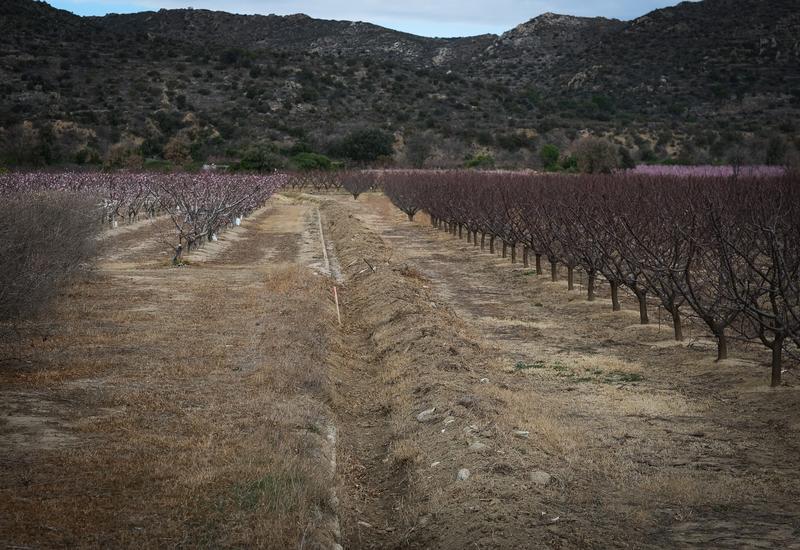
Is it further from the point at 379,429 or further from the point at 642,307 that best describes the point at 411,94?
the point at 379,429

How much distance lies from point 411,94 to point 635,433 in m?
83.1

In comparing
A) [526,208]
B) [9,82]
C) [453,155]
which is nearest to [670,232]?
[526,208]

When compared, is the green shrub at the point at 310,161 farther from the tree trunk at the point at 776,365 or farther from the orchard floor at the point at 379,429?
the tree trunk at the point at 776,365

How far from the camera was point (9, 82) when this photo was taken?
234ft

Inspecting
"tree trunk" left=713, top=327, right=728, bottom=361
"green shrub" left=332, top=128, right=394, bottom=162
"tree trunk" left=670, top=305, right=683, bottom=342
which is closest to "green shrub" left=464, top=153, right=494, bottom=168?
"green shrub" left=332, top=128, right=394, bottom=162

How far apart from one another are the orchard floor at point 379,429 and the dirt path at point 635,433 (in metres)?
0.03

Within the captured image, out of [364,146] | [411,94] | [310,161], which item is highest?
[411,94]

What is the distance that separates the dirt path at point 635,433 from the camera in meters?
6.65

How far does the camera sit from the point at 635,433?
918 centimetres

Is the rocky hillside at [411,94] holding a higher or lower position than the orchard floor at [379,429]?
higher

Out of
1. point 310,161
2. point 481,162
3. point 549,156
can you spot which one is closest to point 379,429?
→ point 549,156

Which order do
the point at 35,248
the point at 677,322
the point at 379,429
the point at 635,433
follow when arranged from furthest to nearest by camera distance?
the point at 677,322 → the point at 35,248 → the point at 379,429 → the point at 635,433

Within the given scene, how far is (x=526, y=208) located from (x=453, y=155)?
174 ft

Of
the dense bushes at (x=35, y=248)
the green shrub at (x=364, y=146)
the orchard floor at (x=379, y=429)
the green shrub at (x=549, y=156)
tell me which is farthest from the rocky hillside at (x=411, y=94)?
the orchard floor at (x=379, y=429)
